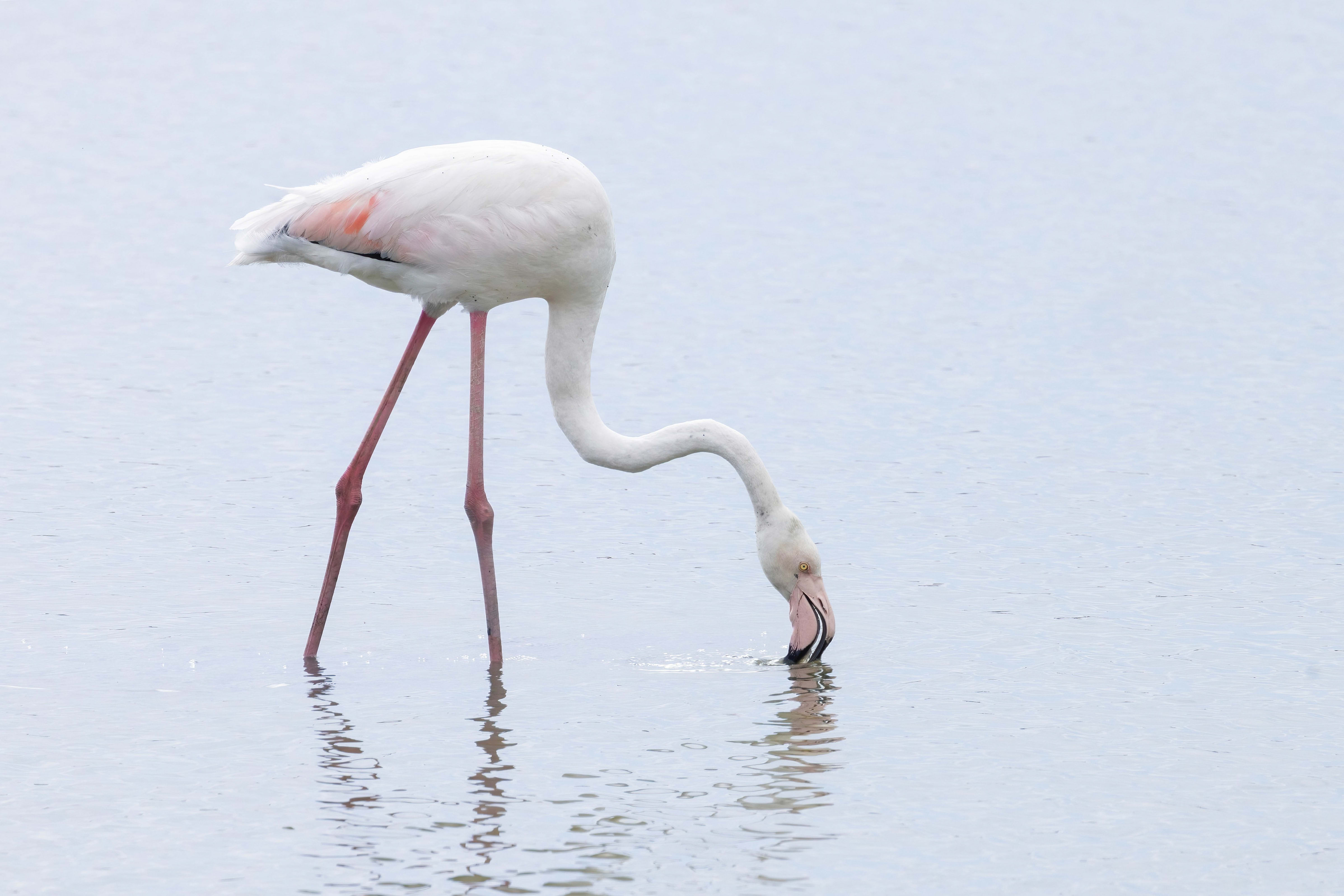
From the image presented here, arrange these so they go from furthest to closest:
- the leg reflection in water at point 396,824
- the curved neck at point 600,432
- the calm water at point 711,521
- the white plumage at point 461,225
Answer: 1. the curved neck at point 600,432
2. the white plumage at point 461,225
3. the calm water at point 711,521
4. the leg reflection in water at point 396,824

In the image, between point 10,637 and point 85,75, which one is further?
point 85,75

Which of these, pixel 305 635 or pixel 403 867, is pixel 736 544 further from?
pixel 403 867

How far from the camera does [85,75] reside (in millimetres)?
25812

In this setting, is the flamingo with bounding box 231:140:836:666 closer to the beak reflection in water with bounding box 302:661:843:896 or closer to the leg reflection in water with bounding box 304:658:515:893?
the beak reflection in water with bounding box 302:661:843:896

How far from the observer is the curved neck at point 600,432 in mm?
8758

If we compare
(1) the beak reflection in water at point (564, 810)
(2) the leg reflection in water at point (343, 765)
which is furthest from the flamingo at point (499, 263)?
(1) the beak reflection in water at point (564, 810)

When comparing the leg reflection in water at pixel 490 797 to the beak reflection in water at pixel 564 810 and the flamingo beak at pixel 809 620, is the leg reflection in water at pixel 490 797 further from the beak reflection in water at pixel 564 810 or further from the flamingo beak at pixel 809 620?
the flamingo beak at pixel 809 620

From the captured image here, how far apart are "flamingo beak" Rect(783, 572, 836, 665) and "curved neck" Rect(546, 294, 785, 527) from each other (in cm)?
35

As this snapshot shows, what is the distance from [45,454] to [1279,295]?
33.0ft

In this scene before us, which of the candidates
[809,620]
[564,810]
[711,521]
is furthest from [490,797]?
[711,521]

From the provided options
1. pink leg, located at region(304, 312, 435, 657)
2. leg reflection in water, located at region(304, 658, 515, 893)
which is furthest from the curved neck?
leg reflection in water, located at region(304, 658, 515, 893)

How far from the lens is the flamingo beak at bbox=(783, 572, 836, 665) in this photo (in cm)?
862

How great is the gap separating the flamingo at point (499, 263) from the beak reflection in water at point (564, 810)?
0.85 meters

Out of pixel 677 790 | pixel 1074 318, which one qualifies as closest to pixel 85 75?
pixel 1074 318
